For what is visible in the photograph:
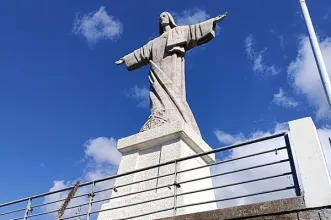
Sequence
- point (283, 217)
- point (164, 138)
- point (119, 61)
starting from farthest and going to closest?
1. point (119, 61)
2. point (164, 138)
3. point (283, 217)

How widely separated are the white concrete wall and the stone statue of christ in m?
3.45

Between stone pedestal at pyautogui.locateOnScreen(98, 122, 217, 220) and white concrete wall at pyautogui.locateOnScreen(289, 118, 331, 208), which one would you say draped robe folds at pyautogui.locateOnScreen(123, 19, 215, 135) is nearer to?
stone pedestal at pyautogui.locateOnScreen(98, 122, 217, 220)

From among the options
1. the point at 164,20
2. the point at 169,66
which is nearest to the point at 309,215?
the point at 169,66

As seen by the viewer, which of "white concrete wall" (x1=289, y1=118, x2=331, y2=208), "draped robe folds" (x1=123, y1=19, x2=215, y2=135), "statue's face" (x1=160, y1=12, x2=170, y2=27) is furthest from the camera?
"statue's face" (x1=160, y1=12, x2=170, y2=27)

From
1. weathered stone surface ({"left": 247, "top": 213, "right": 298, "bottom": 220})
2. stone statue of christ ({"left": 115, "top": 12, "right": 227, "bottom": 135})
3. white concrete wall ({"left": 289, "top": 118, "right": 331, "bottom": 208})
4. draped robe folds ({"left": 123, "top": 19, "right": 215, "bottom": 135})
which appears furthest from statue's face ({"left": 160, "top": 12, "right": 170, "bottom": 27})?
weathered stone surface ({"left": 247, "top": 213, "right": 298, "bottom": 220})

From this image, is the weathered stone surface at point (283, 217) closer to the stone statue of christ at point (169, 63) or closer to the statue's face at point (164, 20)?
the stone statue of christ at point (169, 63)

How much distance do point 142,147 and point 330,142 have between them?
4.16 metres

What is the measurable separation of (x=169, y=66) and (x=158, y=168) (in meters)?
2.97

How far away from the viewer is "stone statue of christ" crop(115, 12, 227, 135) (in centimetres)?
784

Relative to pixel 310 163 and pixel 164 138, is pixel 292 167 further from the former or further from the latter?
Result: pixel 164 138

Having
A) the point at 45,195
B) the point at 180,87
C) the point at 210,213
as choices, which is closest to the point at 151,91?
the point at 180,87

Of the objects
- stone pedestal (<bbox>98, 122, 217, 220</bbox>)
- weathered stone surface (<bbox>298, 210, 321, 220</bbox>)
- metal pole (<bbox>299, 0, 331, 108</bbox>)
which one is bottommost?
weathered stone surface (<bbox>298, 210, 321, 220</bbox>)

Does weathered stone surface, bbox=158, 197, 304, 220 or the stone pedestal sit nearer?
weathered stone surface, bbox=158, 197, 304, 220

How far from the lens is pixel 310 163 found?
163 inches
